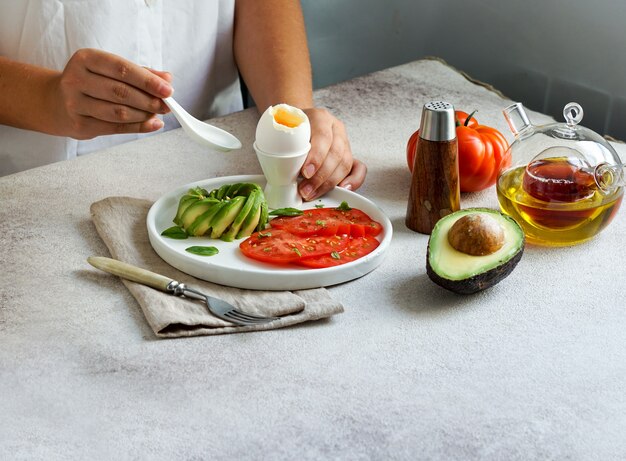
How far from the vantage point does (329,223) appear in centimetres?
124

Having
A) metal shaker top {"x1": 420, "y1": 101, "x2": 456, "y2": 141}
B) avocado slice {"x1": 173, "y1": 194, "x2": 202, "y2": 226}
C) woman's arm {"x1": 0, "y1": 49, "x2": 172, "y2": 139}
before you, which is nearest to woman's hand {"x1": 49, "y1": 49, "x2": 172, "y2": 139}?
woman's arm {"x1": 0, "y1": 49, "x2": 172, "y2": 139}

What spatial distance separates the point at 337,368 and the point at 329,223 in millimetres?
309

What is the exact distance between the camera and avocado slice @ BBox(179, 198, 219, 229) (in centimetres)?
121

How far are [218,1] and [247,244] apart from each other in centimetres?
79

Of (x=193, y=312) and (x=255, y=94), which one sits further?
(x=255, y=94)

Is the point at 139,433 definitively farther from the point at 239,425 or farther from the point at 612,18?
the point at 612,18

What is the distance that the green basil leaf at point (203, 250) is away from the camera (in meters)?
1.17

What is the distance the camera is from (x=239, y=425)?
0.89m

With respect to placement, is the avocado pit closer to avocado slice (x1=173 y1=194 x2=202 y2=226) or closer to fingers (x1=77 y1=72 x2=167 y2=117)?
avocado slice (x1=173 y1=194 x2=202 y2=226)

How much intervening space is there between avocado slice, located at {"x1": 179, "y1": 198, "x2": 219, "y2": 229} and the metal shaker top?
34 centimetres

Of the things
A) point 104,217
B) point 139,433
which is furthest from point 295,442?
point 104,217

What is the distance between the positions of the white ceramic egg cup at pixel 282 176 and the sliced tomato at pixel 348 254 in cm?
15

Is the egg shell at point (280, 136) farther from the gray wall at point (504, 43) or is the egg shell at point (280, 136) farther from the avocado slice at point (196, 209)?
the gray wall at point (504, 43)

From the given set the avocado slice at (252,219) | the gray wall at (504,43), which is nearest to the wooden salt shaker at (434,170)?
the avocado slice at (252,219)
